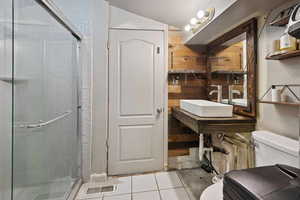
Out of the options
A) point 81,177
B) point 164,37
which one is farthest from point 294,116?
point 81,177

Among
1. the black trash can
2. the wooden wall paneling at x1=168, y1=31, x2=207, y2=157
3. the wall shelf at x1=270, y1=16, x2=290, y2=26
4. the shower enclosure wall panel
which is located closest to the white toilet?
the black trash can

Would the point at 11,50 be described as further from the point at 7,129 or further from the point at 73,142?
the point at 73,142

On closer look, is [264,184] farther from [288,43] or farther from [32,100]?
[32,100]

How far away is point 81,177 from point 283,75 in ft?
7.60

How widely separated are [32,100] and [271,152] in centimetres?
168

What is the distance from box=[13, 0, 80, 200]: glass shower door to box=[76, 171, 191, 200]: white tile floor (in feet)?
1.75

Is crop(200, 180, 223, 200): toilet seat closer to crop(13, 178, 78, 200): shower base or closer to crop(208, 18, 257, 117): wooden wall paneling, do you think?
crop(208, 18, 257, 117): wooden wall paneling

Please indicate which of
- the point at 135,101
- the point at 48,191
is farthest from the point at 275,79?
the point at 48,191

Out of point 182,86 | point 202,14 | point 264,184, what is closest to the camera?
point 264,184

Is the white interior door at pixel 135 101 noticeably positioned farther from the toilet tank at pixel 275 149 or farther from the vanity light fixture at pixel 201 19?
the toilet tank at pixel 275 149

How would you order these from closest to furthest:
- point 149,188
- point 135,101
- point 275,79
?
point 275,79, point 149,188, point 135,101

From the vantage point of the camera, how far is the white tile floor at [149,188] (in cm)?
187

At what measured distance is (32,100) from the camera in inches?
48.6

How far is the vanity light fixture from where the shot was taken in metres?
1.64
